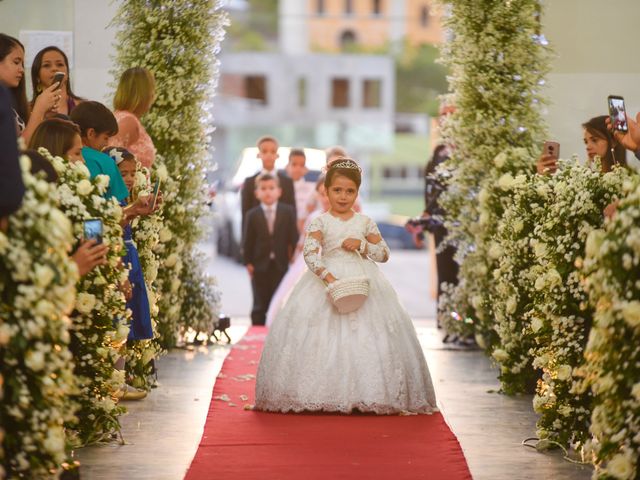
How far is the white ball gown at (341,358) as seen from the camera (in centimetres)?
796

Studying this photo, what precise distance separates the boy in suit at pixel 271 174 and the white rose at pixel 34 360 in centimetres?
907

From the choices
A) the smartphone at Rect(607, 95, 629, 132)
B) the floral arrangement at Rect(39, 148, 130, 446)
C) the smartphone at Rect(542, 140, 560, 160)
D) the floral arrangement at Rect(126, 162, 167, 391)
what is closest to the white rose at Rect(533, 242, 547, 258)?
the smartphone at Rect(607, 95, 629, 132)

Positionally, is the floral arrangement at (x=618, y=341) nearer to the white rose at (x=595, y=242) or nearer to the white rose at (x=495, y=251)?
the white rose at (x=595, y=242)

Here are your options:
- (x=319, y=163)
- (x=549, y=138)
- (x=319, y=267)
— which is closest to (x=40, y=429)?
(x=319, y=267)

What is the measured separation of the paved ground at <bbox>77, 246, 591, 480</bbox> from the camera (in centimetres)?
648

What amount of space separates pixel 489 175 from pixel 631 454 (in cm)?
541

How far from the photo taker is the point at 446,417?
805cm

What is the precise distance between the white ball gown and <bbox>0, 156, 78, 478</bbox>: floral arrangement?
3.14 meters

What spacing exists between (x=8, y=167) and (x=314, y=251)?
3901 mm

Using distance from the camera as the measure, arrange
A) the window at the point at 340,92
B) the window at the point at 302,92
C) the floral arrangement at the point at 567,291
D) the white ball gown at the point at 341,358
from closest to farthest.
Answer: the floral arrangement at the point at 567,291
the white ball gown at the point at 341,358
the window at the point at 302,92
the window at the point at 340,92

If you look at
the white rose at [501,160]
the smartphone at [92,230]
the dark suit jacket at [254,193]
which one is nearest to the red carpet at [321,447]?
the smartphone at [92,230]

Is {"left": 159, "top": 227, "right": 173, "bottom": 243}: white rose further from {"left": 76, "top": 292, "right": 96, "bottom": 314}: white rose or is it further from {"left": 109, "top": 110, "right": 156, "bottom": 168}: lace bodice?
{"left": 76, "top": 292, "right": 96, "bottom": 314}: white rose

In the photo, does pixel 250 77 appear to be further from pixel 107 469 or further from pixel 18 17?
pixel 107 469

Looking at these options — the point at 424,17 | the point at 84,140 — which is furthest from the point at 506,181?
the point at 424,17
